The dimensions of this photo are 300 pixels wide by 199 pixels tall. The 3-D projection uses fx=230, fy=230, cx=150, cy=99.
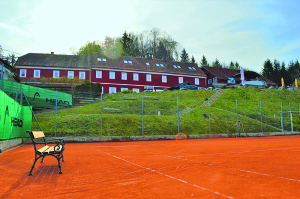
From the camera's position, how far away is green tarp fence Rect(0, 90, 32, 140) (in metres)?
9.44

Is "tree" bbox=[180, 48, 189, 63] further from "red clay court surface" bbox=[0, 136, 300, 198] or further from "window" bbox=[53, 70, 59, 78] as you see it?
"red clay court surface" bbox=[0, 136, 300, 198]

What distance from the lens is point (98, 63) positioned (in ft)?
138

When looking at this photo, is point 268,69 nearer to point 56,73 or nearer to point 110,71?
point 110,71

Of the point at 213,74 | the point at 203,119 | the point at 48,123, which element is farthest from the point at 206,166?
the point at 213,74

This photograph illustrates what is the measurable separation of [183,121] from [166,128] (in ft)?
8.10

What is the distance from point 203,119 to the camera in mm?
21875

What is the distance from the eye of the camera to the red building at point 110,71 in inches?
1550

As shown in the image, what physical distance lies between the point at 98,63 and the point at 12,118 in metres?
32.3

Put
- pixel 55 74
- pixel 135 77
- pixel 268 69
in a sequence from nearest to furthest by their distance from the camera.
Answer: pixel 55 74 → pixel 135 77 → pixel 268 69

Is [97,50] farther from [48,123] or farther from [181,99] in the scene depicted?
[48,123]

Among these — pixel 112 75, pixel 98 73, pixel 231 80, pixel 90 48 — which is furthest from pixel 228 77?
pixel 90 48

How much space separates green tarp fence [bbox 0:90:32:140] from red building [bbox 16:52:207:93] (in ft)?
88.0

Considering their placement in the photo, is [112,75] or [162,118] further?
[112,75]

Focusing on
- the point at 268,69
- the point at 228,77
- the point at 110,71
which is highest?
the point at 268,69
